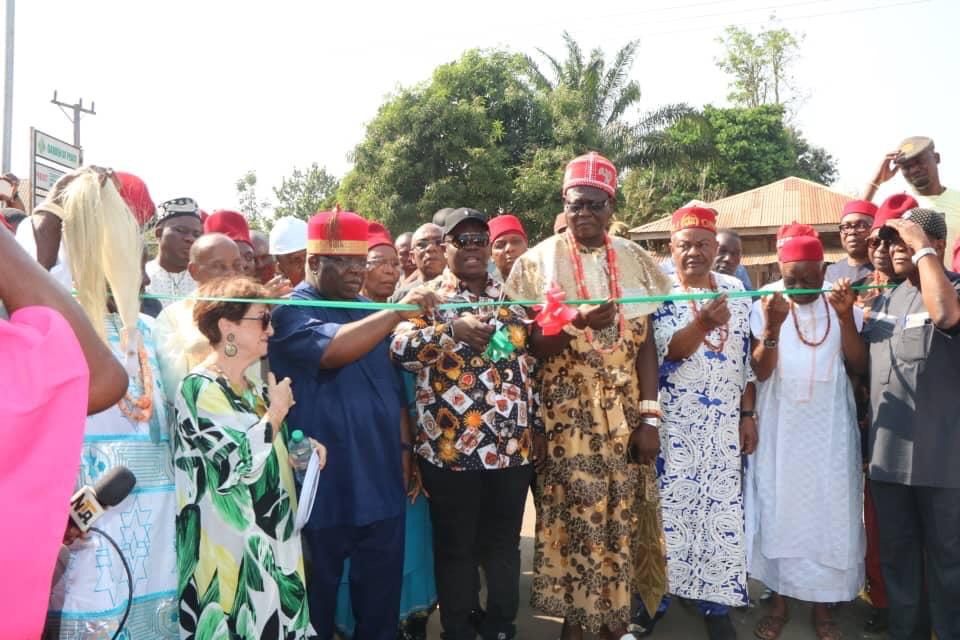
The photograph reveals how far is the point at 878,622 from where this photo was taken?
447 cm

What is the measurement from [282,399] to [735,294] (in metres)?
2.49

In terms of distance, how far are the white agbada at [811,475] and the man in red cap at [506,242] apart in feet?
6.89

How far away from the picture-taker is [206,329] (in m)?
2.99

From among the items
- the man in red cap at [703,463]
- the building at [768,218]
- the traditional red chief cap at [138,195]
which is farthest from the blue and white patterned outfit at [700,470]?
the building at [768,218]

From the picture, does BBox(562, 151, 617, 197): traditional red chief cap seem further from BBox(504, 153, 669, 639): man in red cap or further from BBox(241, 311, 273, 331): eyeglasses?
BBox(241, 311, 273, 331): eyeglasses

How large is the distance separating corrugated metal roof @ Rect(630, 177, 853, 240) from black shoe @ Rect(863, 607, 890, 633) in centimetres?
1563

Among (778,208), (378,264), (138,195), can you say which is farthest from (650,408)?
(778,208)

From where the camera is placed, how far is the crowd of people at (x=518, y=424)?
9.28ft

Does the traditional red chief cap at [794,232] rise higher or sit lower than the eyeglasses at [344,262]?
higher

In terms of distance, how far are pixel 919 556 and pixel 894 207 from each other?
1.99 m

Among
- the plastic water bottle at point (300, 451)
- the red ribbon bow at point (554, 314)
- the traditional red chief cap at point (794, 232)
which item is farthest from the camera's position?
the traditional red chief cap at point (794, 232)

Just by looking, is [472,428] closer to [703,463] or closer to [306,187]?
[703,463]

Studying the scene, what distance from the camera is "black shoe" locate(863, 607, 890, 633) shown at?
445 cm

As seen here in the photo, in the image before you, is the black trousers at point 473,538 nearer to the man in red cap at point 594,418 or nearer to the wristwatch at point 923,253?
the man in red cap at point 594,418
